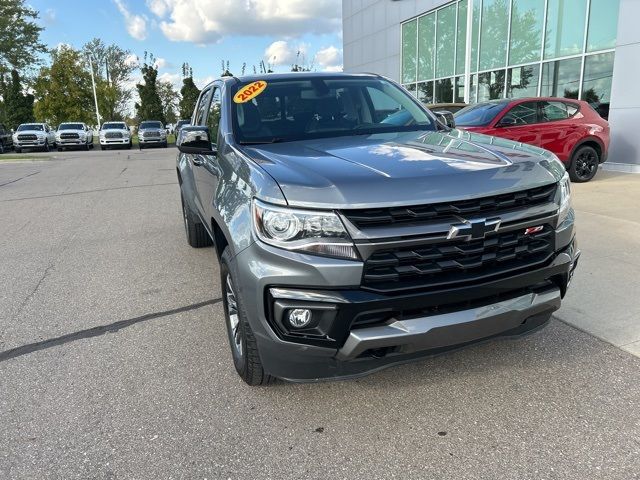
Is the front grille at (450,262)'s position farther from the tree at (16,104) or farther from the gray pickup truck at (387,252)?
the tree at (16,104)

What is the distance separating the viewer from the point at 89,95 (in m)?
49.1

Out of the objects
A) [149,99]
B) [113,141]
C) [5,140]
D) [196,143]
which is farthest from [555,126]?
[149,99]

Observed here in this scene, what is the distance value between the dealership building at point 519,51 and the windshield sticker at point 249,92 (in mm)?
10168

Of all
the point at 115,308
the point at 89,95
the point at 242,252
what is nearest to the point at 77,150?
the point at 89,95

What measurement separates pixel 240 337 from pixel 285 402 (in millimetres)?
446

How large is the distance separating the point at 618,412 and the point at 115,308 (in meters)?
3.70

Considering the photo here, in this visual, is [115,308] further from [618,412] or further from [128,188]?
[128,188]

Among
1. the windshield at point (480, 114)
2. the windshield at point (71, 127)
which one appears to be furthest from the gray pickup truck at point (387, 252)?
the windshield at point (71, 127)

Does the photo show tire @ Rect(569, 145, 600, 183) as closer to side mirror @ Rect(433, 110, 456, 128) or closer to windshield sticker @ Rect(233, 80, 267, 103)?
side mirror @ Rect(433, 110, 456, 128)

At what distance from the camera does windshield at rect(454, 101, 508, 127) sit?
9.61 m

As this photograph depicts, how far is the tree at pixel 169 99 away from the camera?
61875 millimetres

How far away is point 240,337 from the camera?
295cm

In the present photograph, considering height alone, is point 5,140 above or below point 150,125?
below

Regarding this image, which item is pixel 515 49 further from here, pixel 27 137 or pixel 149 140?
pixel 27 137
